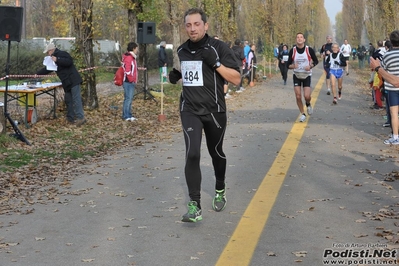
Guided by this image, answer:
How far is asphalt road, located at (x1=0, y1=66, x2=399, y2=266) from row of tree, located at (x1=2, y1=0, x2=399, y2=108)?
6868 mm

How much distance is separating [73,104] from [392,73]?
314 inches

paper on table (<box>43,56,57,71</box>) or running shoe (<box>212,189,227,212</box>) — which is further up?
paper on table (<box>43,56,57,71</box>)

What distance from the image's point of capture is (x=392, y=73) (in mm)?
12445

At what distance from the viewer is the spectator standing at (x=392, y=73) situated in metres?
11.9

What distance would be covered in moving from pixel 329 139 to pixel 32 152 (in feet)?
18.6

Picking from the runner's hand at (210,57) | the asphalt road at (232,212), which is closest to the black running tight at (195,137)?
the asphalt road at (232,212)

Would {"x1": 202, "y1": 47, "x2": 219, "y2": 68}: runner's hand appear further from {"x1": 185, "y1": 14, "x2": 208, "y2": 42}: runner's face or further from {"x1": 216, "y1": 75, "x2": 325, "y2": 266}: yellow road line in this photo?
{"x1": 216, "y1": 75, "x2": 325, "y2": 266}: yellow road line

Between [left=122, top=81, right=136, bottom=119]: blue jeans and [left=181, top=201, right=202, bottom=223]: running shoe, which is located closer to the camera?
[left=181, top=201, right=202, bottom=223]: running shoe

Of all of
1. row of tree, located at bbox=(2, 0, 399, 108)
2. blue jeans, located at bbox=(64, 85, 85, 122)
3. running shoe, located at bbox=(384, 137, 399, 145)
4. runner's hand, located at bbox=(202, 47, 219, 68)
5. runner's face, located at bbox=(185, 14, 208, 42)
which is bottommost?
running shoe, located at bbox=(384, 137, 399, 145)

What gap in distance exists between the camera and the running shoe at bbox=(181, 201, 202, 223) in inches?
279

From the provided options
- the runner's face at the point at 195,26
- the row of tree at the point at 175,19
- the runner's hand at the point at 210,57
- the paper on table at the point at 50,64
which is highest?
the row of tree at the point at 175,19

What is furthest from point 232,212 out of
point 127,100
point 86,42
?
point 86,42

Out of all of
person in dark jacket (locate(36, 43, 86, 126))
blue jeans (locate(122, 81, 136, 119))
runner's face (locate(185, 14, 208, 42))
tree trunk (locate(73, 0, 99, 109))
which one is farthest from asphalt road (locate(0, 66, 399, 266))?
tree trunk (locate(73, 0, 99, 109))

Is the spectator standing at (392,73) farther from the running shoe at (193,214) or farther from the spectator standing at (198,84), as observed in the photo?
the running shoe at (193,214)
